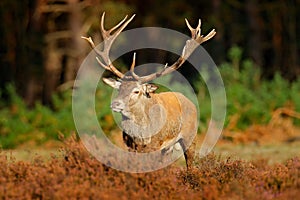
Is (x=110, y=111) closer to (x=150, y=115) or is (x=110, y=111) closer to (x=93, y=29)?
(x=150, y=115)

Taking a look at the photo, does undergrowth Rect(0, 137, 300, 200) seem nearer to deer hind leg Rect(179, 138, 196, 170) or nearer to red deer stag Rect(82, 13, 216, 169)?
red deer stag Rect(82, 13, 216, 169)

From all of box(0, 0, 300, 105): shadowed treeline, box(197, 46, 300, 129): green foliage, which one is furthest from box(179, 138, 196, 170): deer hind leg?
box(0, 0, 300, 105): shadowed treeline

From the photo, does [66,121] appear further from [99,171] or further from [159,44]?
[159,44]

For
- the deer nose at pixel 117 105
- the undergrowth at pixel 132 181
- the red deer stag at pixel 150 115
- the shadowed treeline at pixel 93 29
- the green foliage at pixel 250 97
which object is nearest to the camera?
the undergrowth at pixel 132 181

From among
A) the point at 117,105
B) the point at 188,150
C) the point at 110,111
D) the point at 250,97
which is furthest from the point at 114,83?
the point at 250,97

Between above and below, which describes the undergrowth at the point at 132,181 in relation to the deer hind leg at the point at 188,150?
above

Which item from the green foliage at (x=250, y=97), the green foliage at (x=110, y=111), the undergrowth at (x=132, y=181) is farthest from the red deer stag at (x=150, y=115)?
the green foliage at (x=250, y=97)

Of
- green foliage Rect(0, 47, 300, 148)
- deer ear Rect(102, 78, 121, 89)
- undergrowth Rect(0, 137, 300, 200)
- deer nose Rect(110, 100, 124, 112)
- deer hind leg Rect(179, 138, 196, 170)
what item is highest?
deer ear Rect(102, 78, 121, 89)

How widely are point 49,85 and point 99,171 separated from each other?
84.0ft

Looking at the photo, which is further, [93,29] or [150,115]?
[93,29]

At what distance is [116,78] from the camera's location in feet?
35.2

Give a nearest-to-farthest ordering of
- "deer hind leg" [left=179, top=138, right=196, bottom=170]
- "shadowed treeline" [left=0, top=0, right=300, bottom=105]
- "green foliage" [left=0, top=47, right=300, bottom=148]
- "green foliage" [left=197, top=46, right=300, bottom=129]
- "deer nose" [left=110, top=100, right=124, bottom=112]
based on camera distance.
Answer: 1. "deer nose" [left=110, top=100, right=124, bottom=112]
2. "deer hind leg" [left=179, top=138, right=196, bottom=170]
3. "green foliage" [left=0, top=47, right=300, bottom=148]
4. "green foliage" [left=197, top=46, right=300, bottom=129]
5. "shadowed treeline" [left=0, top=0, right=300, bottom=105]

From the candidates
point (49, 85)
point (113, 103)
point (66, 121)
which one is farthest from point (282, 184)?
point (49, 85)

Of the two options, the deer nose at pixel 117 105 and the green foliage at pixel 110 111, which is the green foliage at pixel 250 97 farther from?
the deer nose at pixel 117 105
